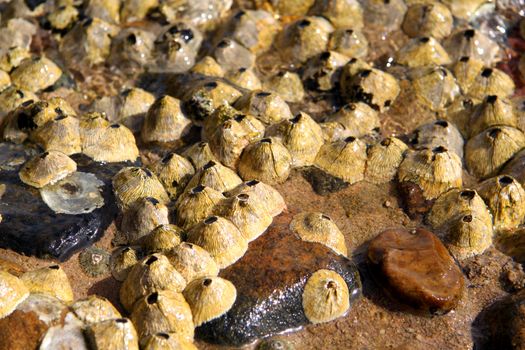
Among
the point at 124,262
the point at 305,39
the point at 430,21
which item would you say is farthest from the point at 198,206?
the point at 430,21

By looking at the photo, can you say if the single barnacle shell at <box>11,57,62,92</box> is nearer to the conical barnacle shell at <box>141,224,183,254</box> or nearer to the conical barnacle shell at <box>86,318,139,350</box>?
the conical barnacle shell at <box>141,224,183,254</box>

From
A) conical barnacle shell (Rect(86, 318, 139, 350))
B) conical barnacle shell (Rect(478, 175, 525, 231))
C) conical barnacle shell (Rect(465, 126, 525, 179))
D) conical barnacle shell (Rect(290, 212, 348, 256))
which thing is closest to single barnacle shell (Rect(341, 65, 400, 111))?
conical barnacle shell (Rect(465, 126, 525, 179))

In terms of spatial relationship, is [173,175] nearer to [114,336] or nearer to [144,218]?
[144,218]

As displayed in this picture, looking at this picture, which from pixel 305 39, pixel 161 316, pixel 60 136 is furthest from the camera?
pixel 305 39

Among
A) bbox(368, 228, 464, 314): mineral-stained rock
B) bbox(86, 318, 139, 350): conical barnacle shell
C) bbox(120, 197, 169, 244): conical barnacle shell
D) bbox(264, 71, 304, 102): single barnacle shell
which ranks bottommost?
bbox(264, 71, 304, 102): single barnacle shell

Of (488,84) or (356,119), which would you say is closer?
(356,119)

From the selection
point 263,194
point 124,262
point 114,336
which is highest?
point 114,336
